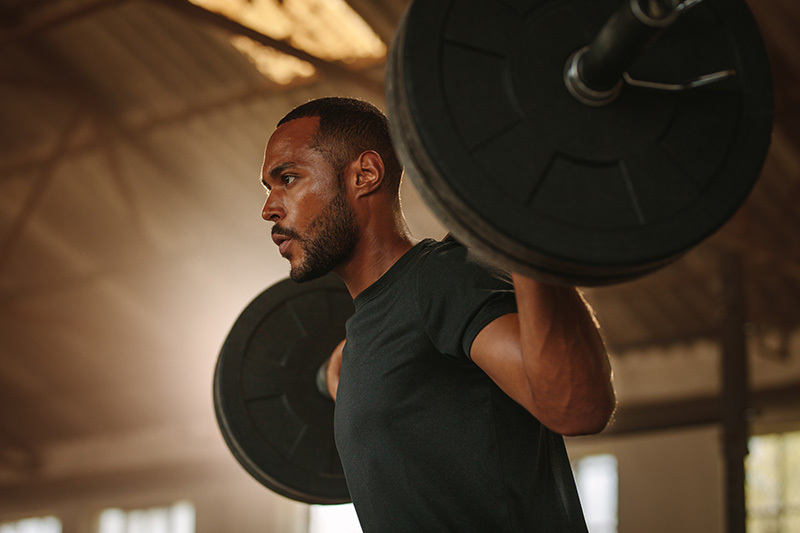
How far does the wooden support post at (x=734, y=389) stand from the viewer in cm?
559

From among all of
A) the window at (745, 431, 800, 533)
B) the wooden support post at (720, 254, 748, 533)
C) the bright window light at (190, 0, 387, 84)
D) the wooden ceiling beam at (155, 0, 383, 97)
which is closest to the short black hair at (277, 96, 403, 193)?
the wooden ceiling beam at (155, 0, 383, 97)

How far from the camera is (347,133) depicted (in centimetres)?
161

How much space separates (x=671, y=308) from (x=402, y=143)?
7.34 m

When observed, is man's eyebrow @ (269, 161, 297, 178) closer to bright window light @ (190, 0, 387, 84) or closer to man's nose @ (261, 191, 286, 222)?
man's nose @ (261, 191, 286, 222)

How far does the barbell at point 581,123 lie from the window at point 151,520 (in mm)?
9887

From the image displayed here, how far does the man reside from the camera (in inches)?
47.1

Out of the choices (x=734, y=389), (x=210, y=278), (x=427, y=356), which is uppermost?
(x=210, y=278)

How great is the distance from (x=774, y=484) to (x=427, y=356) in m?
7.04

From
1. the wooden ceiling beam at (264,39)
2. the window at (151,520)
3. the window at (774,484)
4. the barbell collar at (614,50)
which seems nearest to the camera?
the barbell collar at (614,50)

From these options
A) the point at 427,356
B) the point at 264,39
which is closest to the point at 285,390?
the point at 427,356

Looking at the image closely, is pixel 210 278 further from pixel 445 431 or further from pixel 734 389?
pixel 445 431

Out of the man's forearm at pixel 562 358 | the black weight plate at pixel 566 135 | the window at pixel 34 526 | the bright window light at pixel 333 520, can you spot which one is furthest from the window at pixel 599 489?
the black weight plate at pixel 566 135

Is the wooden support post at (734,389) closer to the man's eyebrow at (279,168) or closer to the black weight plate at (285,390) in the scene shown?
the black weight plate at (285,390)

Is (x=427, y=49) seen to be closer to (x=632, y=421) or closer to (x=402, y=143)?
(x=402, y=143)
